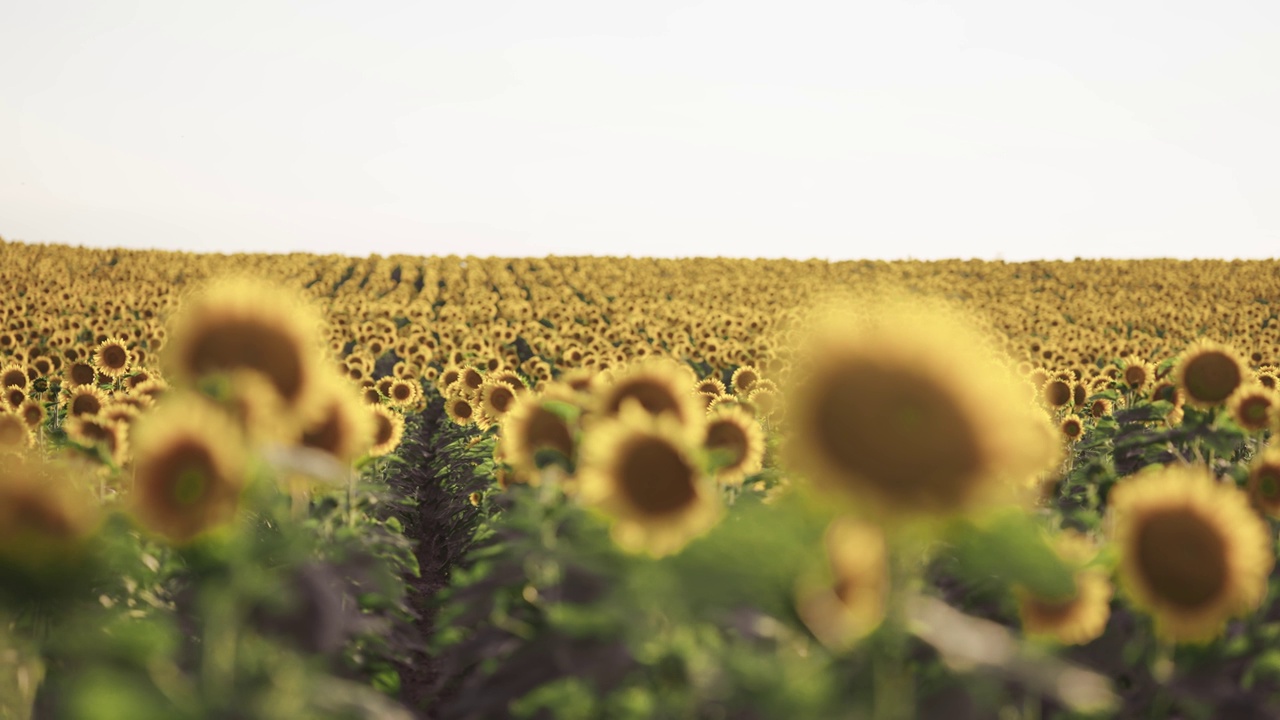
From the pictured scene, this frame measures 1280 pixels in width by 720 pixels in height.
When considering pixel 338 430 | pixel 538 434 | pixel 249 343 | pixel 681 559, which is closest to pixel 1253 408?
pixel 538 434

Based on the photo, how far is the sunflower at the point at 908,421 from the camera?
1.97 metres

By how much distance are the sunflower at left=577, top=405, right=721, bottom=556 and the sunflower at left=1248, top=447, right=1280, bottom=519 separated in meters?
3.20

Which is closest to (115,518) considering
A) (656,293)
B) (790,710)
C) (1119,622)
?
(790,710)

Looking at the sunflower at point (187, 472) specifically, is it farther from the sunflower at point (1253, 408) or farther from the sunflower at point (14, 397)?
the sunflower at point (14, 397)

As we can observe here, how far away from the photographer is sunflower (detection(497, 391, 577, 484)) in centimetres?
369

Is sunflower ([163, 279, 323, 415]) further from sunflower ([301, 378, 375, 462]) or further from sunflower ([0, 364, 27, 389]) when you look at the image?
sunflower ([0, 364, 27, 389])

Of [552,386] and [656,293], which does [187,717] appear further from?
[656,293]

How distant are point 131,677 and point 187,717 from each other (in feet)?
1.62

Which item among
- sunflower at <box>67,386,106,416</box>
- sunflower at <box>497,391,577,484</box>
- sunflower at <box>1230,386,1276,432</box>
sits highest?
sunflower at <box>1230,386,1276,432</box>

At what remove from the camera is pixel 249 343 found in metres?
3.04

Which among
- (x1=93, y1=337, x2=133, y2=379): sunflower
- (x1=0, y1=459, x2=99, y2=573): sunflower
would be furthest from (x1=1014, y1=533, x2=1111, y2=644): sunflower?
(x1=93, y1=337, x2=133, y2=379): sunflower

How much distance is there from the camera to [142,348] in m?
21.3

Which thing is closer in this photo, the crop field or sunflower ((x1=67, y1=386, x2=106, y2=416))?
the crop field

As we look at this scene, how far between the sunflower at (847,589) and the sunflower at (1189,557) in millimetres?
989
